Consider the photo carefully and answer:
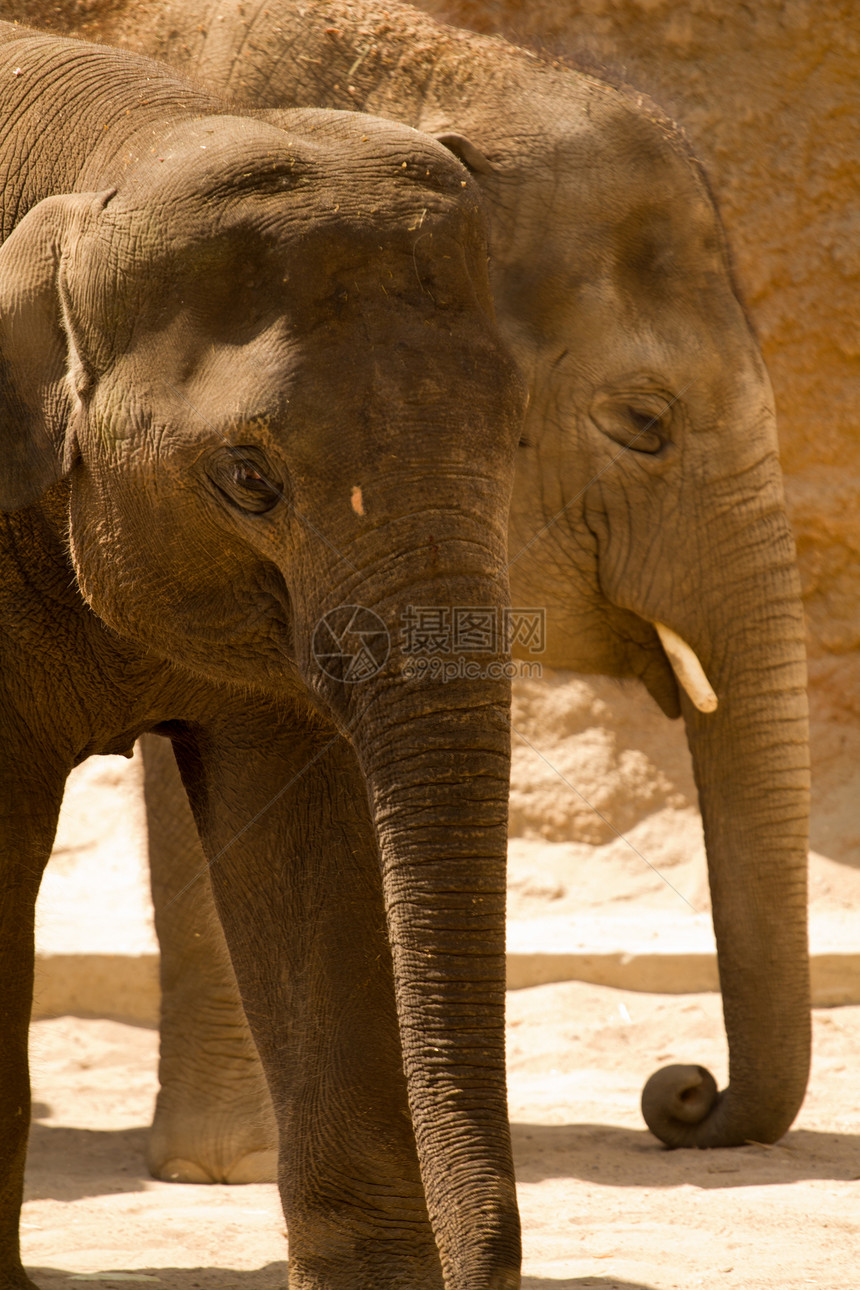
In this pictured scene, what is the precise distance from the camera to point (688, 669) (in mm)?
4348

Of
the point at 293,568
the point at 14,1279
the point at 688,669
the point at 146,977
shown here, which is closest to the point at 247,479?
the point at 293,568

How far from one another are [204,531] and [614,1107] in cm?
329

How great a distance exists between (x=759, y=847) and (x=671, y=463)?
973 mm

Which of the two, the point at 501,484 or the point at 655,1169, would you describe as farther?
the point at 655,1169

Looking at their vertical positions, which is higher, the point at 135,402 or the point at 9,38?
the point at 9,38

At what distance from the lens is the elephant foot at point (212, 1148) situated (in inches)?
178

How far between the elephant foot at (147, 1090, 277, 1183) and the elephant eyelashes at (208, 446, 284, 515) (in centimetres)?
256

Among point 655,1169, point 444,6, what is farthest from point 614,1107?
point 444,6

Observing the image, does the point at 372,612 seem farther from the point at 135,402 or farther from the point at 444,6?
the point at 444,6

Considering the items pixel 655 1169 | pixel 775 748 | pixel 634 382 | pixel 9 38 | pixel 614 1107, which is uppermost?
pixel 9 38

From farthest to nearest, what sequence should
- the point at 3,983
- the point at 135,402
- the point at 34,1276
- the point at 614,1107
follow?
the point at 614,1107, the point at 34,1276, the point at 3,983, the point at 135,402

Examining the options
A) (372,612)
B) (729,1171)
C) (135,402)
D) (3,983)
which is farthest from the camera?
(729,1171)

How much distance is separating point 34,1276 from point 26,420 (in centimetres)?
174

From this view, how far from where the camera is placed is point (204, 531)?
2.43 m
